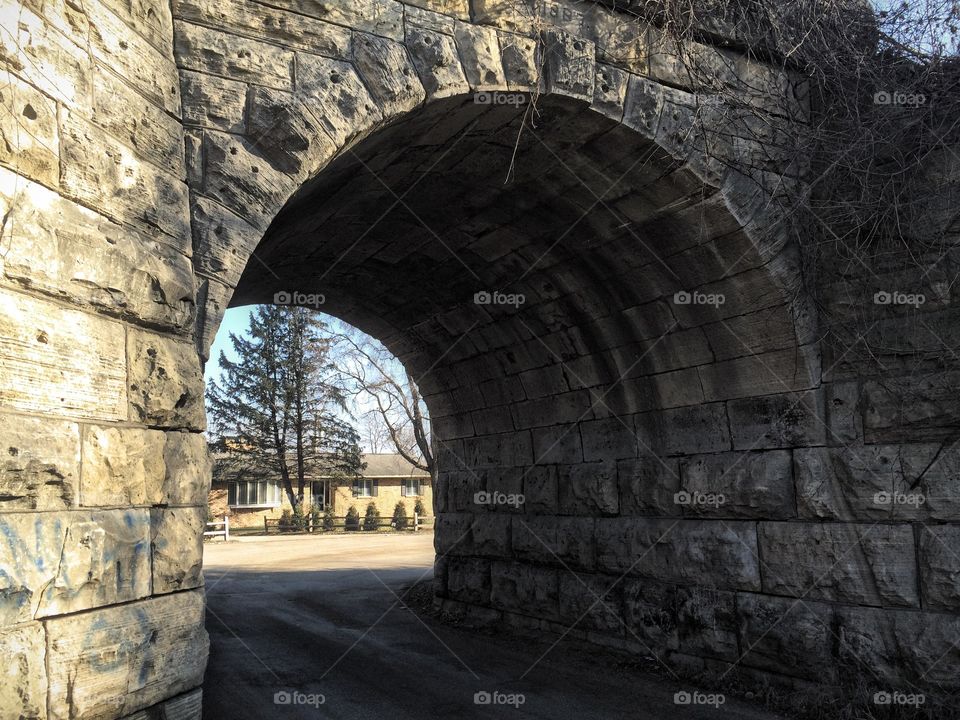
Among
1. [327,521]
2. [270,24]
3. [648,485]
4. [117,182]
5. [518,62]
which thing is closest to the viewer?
[117,182]

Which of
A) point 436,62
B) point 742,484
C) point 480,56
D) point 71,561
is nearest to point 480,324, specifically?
point 742,484

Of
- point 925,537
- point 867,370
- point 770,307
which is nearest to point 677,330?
point 770,307

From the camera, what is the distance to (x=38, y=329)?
114 inches

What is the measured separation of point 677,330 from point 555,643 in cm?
331

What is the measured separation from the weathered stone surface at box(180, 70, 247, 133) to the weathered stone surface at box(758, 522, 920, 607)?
15.4ft

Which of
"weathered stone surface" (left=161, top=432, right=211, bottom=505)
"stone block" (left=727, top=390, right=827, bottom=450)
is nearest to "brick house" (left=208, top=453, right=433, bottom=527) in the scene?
"stone block" (left=727, top=390, right=827, bottom=450)

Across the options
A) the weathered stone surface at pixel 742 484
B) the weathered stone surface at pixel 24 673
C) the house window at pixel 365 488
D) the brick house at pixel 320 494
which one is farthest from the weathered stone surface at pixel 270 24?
the house window at pixel 365 488

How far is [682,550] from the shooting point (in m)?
6.66

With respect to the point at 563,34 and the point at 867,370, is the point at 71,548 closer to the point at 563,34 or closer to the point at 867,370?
the point at 563,34

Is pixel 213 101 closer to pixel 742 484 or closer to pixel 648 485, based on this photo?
pixel 742 484

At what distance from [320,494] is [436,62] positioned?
37.5 m

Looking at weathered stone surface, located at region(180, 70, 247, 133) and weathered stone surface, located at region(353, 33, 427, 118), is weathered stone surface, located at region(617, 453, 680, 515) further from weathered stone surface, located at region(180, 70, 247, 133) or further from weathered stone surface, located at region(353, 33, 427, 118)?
weathered stone surface, located at region(180, 70, 247, 133)

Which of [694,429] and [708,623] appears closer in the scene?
[708,623]

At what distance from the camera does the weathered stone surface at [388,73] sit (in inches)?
174
